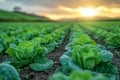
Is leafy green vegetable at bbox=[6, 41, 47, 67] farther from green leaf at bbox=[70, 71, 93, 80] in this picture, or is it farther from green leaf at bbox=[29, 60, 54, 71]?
green leaf at bbox=[70, 71, 93, 80]

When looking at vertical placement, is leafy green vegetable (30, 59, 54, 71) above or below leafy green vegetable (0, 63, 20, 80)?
below

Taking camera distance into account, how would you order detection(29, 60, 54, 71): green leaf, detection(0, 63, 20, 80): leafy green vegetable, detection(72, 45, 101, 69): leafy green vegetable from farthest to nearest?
detection(29, 60, 54, 71): green leaf < detection(72, 45, 101, 69): leafy green vegetable < detection(0, 63, 20, 80): leafy green vegetable

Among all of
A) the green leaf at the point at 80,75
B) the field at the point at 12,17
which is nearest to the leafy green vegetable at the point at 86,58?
the green leaf at the point at 80,75

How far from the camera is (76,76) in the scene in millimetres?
1898

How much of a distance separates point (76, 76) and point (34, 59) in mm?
2411

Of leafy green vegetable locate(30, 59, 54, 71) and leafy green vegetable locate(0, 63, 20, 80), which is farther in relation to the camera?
leafy green vegetable locate(30, 59, 54, 71)

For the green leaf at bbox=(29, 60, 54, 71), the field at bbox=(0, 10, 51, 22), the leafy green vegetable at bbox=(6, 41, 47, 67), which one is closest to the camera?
the green leaf at bbox=(29, 60, 54, 71)

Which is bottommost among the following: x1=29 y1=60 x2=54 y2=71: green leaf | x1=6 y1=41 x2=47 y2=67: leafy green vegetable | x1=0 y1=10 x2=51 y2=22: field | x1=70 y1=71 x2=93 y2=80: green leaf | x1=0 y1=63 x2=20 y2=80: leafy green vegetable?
x1=0 y1=10 x2=51 y2=22: field

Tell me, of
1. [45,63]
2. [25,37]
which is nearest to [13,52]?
[45,63]

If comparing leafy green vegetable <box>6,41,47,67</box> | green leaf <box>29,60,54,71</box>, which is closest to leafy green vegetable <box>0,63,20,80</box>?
green leaf <box>29,60,54,71</box>

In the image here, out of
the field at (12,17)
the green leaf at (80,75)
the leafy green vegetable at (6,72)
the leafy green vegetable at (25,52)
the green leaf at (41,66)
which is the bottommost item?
the field at (12,17)

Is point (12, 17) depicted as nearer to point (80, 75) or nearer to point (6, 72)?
point (6, 72)

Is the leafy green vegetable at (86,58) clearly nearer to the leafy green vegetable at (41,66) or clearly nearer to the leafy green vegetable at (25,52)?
the leafy green vegetable at (41,66)

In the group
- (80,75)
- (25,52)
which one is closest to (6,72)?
(80,75)
